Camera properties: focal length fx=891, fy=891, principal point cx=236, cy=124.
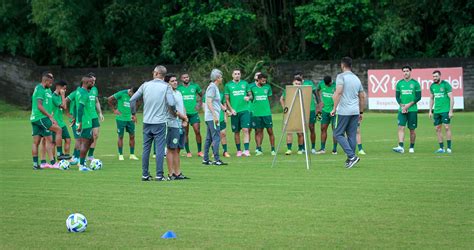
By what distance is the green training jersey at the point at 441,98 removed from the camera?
76.9 feet

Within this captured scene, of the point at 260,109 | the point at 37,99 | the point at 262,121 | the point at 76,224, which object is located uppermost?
the point at 37,99

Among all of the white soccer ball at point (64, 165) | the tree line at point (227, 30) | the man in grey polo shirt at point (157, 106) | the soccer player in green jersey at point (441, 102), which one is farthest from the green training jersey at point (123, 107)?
the tree line at point (227, 30)

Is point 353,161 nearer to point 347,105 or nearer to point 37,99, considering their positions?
point 347,105

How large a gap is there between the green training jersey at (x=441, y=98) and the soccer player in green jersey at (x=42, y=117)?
984cm

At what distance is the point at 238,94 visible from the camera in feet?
80.3

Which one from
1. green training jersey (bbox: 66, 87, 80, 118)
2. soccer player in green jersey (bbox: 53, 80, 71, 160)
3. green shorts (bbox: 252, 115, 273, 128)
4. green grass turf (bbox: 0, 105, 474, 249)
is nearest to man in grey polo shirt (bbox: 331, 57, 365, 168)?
green grass turf (bbox: 0, 105, 474, 249)

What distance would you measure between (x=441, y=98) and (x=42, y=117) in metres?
10.3

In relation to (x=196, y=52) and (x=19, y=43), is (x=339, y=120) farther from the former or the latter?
(x=19, y=43)

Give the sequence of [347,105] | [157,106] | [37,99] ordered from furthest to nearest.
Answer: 1. [37,99]
2. [347,105]
3. [157,106]

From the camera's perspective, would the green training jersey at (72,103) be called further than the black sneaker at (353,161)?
Yes

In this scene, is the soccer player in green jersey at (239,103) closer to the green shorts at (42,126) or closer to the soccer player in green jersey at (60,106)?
the soccer player in green jersey at (60,106)

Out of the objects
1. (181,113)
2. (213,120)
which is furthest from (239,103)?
(181,113)

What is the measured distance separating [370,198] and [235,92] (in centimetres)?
1139

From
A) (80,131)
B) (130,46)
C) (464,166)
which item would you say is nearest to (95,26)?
(130,46)
